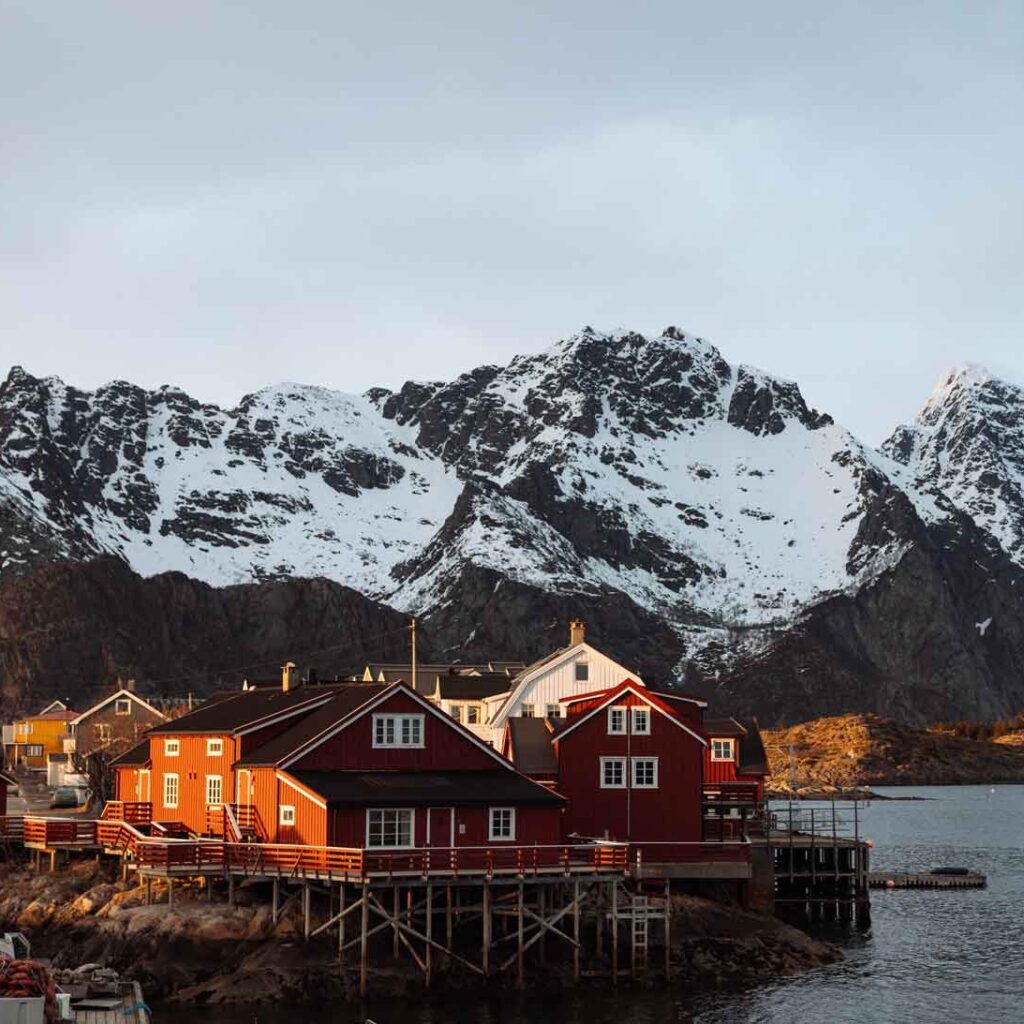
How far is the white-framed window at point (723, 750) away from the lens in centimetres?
9794

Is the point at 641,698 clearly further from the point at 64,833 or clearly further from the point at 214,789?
the point at 64,833

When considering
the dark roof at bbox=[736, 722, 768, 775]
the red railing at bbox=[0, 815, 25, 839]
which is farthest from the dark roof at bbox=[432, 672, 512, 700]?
the red railing at bbox=[0, 815, 25, 839]

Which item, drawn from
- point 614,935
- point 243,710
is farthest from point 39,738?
point 614,935

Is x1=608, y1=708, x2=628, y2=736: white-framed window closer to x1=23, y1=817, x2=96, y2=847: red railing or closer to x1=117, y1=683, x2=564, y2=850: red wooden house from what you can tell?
x1=117, y1=683, x2=564, y2=850: red wooden house

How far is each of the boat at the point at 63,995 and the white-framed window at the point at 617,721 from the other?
2474 cm

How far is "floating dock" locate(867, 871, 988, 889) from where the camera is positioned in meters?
107

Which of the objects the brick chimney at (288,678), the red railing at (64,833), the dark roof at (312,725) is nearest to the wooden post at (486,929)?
the dark roof at (312,725)

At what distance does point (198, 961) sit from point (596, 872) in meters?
14.1

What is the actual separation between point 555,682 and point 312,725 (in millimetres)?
28786

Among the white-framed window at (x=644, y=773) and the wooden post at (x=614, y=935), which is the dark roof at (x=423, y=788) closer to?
the wooden post at (x=614, y=935)

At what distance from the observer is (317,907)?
64.1 metres

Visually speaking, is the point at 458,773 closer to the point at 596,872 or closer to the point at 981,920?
the point at 596,872

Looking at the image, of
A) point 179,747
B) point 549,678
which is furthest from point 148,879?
point 549,678

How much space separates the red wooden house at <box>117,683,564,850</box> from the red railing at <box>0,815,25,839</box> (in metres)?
8.70
